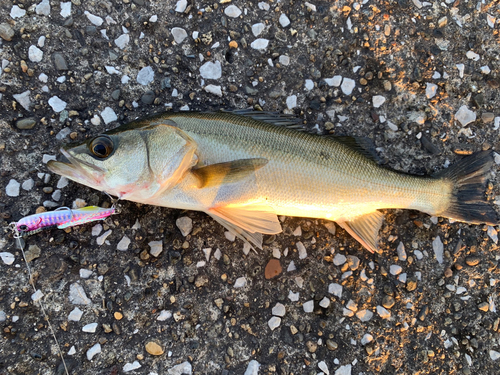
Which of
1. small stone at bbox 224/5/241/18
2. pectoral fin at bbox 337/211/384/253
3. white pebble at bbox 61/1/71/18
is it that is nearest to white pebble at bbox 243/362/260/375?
pectoral fin at bbox 337/211/384/253

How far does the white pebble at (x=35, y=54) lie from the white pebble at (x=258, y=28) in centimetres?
161

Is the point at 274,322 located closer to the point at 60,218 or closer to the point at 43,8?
the point at 60,218

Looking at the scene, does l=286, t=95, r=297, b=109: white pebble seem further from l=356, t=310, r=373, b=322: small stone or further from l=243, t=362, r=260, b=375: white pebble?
l=243, t=362, r=260, b=375: white pebble

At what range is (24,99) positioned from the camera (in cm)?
236

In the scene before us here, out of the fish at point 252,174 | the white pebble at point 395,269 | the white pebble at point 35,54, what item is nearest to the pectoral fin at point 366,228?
the fish at point 252,174

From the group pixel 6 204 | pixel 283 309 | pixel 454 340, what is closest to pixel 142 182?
pixel 6 204

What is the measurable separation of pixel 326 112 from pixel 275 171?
813 mm

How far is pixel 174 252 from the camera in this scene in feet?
7.77

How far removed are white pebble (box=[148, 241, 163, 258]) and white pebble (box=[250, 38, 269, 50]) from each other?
170cm

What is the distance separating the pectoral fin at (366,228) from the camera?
2.43 meters

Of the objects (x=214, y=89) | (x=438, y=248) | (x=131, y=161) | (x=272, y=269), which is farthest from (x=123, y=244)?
(x=438, y=248)

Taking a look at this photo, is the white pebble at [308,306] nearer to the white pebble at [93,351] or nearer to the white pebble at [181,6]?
the white pebble at [93,351]

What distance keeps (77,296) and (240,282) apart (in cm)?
112

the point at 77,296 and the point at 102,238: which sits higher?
the point at 102,238
